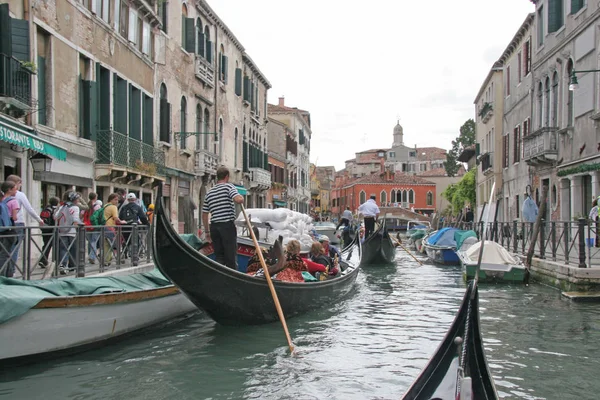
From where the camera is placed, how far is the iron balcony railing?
11344mm

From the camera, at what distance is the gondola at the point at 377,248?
1475cm

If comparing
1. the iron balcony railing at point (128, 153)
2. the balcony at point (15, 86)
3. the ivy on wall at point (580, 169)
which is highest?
the balcony at point (15, 86)

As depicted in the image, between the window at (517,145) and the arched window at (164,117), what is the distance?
10139mm

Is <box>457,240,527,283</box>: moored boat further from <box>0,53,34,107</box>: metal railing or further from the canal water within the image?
<box>0,53,34,107</box>: metal railing

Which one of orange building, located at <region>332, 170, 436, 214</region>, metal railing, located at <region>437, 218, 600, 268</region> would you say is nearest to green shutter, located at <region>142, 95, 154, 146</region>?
metal railing, located at <region>437, 218, 600, 268</region>

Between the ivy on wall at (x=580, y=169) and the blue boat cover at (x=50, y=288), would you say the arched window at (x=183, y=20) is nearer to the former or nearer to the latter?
the ivy on wall at (x=580, y=169)

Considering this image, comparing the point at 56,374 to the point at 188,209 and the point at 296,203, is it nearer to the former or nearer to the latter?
the point at 188,209

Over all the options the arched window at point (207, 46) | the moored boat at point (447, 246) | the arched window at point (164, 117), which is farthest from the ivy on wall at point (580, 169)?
the arched window at point (207, 46)

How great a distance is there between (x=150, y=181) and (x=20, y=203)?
289 inches

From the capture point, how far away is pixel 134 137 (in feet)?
43.3

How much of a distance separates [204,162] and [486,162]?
12.0 meters

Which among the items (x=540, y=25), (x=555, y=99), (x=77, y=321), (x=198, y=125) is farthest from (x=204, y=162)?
(x=77, y=321)

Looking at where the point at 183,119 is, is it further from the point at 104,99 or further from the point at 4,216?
the point at 4,216

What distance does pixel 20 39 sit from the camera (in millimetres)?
8344
